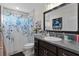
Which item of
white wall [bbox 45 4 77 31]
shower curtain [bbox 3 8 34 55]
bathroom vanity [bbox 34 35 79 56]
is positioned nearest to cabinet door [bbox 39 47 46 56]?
bathroom vanity [bbox 34 35 79 56]

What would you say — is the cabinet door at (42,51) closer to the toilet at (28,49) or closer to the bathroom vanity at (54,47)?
the bathroom vanity at (54,47)

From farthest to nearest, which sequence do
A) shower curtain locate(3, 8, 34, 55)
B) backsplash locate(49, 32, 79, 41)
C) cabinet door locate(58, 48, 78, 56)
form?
1. backsplash locate(49, 32, 79, 41)
2. shower curtain locate(3, 8, 34, 55)
3. cabinet door locate(58, 48, 78, 56)

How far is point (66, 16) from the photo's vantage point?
1823mm

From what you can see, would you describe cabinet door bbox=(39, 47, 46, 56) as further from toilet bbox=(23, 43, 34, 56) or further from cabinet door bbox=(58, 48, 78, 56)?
cabinet door bbox=(58, 48, 78, 56)

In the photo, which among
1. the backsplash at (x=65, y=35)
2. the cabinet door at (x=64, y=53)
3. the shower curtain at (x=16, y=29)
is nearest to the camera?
the cabinet door at (x=64, y=53)

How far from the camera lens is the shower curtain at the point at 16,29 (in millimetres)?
1603

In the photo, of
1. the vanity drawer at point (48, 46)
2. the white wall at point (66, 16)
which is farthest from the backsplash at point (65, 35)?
the vanity drawer at point (48, 46)

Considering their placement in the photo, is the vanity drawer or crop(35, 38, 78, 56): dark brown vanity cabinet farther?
the vanity drawer

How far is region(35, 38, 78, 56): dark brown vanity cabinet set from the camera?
143 centimetres

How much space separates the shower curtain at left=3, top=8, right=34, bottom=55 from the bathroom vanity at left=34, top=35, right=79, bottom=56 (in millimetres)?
193

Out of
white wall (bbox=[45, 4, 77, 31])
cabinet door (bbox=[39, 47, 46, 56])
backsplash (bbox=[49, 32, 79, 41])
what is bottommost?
cabinet door (bbox=[39, 47, 46, 56])

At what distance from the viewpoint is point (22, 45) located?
166 centimetres

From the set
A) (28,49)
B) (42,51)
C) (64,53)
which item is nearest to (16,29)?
(28,49)

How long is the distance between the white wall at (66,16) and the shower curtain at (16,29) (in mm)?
382
